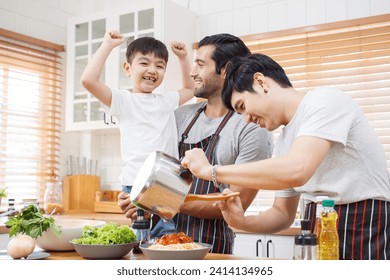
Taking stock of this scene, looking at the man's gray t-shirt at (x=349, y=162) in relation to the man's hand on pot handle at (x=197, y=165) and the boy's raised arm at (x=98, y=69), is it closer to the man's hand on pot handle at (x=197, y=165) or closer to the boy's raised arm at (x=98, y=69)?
the man's hand on pot handle at (x=197, y=165)

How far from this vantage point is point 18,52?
11.5 ft

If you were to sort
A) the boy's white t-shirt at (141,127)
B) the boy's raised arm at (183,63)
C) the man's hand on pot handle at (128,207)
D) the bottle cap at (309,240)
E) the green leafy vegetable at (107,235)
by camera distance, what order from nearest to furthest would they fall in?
the bottle cap at (309,240)
the green leafy vegetable at (107,235)
the man's hand on pot handle at (128,207)
the boy's white t-shirt at (141,127)
the boy's raised arm at (183,63)

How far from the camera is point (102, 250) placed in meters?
1.39

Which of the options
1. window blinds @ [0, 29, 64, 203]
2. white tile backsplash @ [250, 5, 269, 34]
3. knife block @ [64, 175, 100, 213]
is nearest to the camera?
white tile backsplash @ [250, 5, 269, 34]

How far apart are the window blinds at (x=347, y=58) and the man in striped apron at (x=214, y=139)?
4.29 feet

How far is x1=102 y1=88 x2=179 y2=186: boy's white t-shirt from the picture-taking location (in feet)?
6.52

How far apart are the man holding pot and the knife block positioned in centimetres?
191

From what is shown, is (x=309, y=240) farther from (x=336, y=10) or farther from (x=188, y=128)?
(x=336, y=10)

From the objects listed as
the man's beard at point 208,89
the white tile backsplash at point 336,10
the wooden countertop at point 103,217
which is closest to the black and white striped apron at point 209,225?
the man's beard at point 208,89

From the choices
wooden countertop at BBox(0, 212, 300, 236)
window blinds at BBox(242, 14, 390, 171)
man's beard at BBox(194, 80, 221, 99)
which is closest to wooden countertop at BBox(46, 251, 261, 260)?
man's beard at BBox(194, 80, 221, 99)

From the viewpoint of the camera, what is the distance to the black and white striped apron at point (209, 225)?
1.76 metres

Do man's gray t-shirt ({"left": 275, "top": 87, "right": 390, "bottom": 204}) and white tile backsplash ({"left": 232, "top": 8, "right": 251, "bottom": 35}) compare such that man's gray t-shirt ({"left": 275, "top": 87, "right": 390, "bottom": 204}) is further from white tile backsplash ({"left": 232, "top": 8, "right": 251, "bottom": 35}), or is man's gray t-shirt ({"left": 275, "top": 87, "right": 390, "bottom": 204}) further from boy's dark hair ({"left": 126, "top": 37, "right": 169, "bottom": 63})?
white tile backsplash ({"left": 232, "top": 8, "right": 251, "bottom": 35})
